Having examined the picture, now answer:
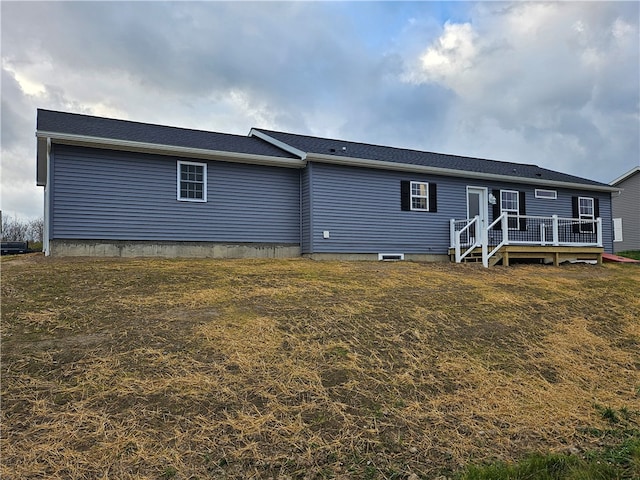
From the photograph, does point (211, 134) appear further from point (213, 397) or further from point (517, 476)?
point (517, 476)

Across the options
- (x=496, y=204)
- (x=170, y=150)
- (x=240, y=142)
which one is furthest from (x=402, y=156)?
(x=170, y=150)

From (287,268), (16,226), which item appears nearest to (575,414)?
(287,268)

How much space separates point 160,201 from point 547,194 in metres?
14.7

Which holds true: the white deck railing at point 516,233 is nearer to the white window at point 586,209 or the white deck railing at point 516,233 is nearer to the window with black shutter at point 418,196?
the white window at point 586,209

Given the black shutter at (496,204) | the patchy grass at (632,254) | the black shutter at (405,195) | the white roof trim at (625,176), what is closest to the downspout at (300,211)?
the black shutter at (405,195)

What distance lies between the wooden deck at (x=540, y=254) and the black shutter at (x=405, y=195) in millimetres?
2325

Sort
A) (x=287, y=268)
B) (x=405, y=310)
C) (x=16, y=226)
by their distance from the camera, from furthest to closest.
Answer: (x=16, y=226)
(x=287, y=268)
(x=405, y=310)

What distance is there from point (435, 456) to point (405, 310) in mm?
3754

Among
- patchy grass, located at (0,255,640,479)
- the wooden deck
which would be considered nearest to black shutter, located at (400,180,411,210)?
the wooden deck

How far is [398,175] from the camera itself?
47.7ft

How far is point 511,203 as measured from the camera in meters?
16.6

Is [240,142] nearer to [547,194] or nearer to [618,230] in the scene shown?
[547,194]

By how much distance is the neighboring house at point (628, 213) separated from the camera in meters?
26.5

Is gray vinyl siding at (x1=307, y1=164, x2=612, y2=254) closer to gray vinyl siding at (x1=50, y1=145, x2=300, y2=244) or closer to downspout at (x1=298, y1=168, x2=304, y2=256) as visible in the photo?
downspout at (x1=298, y1=168, x2=304, y2=256)
